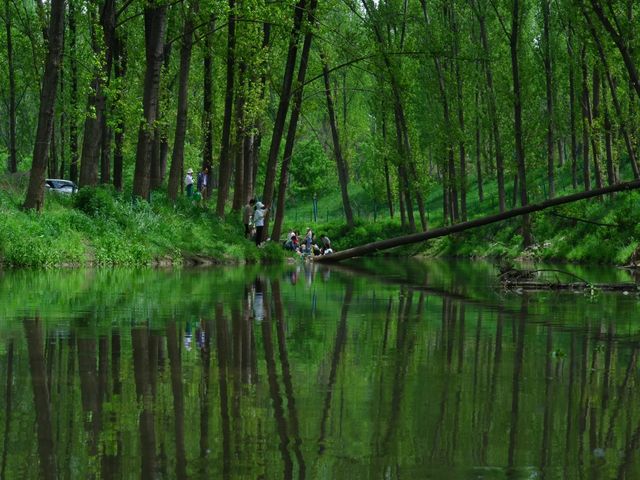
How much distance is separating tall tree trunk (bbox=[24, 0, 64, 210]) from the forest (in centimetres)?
4

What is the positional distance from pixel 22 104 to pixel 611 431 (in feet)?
271

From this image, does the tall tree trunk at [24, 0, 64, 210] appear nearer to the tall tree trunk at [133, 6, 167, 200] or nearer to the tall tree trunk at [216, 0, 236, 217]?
the tall tree trunk at [133, 6, 167, 200]

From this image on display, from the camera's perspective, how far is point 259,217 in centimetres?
3928

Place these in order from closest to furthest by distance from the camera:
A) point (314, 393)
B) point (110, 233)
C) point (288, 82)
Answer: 1. point (314, 393)
2. point (110, 233)
3. point (288, 82)

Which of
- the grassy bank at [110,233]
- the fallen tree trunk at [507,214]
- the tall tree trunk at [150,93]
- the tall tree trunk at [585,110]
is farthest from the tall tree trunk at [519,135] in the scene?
the fallen tree trunk at [507,214]

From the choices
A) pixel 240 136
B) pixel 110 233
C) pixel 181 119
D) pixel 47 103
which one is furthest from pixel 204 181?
pixel 47 103

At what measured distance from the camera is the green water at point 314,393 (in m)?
4.91

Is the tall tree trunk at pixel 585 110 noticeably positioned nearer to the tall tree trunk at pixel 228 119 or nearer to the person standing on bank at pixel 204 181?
the tall tree trunk at pixel 228 119

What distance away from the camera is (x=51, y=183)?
188ft

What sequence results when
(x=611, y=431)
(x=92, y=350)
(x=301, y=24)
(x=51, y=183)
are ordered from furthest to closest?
(x=51, y=183) < (x=301, y=24) < (x=92, y=350) < (x=611, y=431)

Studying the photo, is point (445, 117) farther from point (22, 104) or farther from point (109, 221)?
point (22, 104)

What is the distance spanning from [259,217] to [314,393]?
32516mm

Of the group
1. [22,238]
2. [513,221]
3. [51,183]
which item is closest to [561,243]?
[513,221]

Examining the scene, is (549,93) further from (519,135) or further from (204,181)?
(204,181)
